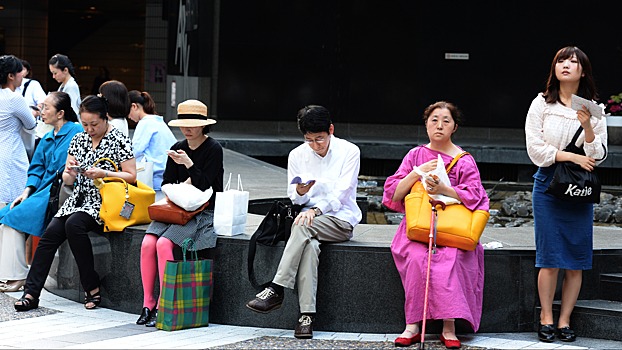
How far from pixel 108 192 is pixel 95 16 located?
83.6ft

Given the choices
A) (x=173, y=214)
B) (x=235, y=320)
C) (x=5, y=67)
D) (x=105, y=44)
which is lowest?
(x=235, y=320)

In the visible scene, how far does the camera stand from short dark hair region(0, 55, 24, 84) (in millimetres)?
9258

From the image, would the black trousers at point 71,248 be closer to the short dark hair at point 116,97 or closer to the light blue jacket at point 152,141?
the short dark hair at point 116,97

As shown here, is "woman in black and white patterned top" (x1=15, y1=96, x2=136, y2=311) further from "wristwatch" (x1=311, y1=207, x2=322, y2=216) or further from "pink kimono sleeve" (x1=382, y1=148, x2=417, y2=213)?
"pink kimono sleeve" (x1=382, y1=148, x2=417, y2=213)

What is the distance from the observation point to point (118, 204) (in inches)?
303

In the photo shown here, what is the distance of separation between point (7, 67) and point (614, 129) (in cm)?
1396

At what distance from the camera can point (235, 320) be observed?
7.30 meters

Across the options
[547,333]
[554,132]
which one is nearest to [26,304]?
[547,333]

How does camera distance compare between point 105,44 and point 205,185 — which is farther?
point 105,44

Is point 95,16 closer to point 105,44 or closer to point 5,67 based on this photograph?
point 105,44

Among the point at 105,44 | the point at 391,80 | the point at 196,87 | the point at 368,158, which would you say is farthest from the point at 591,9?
the point at 105,44

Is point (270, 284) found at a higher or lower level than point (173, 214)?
lower

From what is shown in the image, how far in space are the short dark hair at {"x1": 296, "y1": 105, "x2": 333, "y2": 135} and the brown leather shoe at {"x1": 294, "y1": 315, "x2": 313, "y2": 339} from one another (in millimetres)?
1282

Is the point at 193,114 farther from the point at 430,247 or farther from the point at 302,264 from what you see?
the point at 430,247
